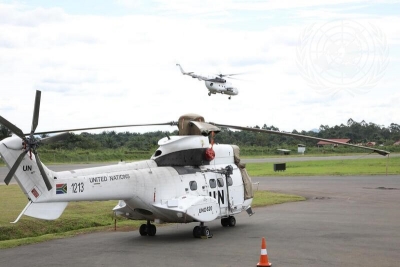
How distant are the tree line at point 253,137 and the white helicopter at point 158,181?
3510 cm

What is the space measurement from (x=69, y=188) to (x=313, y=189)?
2566cm

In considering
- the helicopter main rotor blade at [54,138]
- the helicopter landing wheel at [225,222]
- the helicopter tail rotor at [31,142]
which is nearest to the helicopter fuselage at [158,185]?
the helicopter tail rotor at [31,142]

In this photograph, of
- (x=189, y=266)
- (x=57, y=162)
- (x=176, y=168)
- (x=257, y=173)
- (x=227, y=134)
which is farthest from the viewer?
(x=227, y=134)

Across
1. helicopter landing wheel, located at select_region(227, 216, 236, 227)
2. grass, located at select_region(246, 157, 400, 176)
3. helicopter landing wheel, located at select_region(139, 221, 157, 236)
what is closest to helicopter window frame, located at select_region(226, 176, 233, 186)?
helicopter landing wheel, located at select_region(227, 216, 236, 227)

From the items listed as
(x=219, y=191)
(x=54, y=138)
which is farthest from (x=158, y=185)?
(x=54, y=138)

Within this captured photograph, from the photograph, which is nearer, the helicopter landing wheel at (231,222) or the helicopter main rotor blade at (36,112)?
the helicopter main rotor blade at (36,112)

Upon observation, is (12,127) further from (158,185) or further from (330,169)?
(330,169)

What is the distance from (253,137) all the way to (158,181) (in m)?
102

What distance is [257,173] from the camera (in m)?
57.9

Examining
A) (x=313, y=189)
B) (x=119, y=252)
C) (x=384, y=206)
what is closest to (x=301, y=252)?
(x=119, y=252)

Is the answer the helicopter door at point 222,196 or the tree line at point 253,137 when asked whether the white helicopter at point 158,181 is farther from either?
the tree line at point 253,137

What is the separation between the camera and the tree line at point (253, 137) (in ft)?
299

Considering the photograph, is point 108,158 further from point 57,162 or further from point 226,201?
point 226,201

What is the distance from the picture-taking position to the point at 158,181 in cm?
2117
